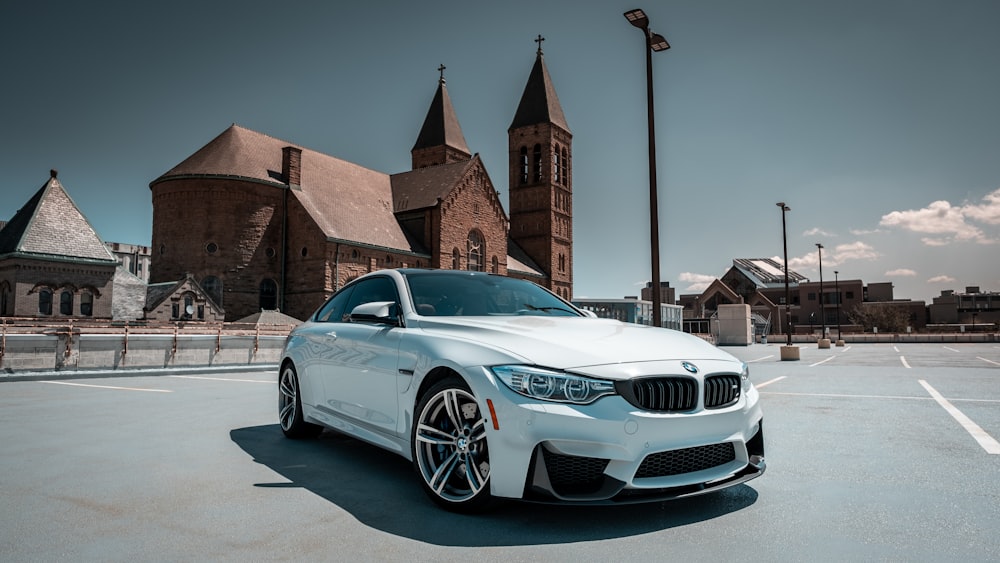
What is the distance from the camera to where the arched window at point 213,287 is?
3975cm

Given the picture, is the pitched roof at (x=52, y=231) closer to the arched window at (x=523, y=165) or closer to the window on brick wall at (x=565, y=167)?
the arched window at (x=523, y=165)

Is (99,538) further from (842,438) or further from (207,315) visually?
(207,315)

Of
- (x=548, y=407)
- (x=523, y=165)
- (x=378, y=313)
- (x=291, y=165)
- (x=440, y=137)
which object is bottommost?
(x=548, y=407)

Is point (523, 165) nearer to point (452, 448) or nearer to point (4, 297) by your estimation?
point (4, 297)

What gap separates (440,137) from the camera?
64625 millimetres

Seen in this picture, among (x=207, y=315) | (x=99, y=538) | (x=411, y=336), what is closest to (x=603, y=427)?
(x=411, y=336)

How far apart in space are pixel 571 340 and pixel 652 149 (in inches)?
347

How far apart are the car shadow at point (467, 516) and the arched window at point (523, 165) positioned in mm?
61346

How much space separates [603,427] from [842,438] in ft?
12.8

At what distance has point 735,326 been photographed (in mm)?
42781

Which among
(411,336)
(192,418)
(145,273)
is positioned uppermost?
(145,273)

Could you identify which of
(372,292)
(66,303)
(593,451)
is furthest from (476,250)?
(593,451)

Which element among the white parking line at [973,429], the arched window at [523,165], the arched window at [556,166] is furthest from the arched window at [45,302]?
the arched window at [556,166]

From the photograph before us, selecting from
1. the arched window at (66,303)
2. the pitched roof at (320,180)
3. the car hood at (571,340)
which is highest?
the pitched roof at (320,180)
